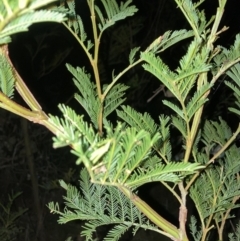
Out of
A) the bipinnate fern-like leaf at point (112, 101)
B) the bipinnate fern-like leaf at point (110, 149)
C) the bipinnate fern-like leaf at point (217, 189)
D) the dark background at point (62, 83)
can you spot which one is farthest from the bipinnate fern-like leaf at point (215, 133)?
the dark background at point (62, 83)

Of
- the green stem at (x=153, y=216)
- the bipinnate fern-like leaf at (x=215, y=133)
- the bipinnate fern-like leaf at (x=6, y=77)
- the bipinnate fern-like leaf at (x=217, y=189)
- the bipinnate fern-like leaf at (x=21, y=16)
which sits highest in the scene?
the bipinnate fern-like leaf at (x=21, y=16)

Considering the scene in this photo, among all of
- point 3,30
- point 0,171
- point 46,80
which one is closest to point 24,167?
point 0,171

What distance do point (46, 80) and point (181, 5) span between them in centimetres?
145

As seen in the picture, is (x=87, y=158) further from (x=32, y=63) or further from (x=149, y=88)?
(x=149, y=88)

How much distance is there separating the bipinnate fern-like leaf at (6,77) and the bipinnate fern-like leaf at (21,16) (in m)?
0.13

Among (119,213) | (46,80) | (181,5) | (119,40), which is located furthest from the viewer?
(46,80)

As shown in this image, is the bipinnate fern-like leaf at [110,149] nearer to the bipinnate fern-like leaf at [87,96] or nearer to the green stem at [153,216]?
the green stem at [153,216]

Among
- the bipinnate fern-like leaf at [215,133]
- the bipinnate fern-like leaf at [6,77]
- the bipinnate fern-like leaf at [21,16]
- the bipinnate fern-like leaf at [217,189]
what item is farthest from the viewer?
the bipinnate fern-like leaf at [215,133]

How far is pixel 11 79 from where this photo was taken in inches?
19.8

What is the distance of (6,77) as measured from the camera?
1.63ft

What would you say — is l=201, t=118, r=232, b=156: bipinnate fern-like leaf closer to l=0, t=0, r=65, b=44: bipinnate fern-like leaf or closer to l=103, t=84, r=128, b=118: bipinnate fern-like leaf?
l=103, t=84, r=128, b=118: bipinnate fern-like leaf

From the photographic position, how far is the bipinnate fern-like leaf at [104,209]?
72cm

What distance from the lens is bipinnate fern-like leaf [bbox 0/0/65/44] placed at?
32cm

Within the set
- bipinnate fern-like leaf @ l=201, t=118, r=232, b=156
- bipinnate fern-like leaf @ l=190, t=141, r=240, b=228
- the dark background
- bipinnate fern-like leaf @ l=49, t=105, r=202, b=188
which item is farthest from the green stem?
the dark background
